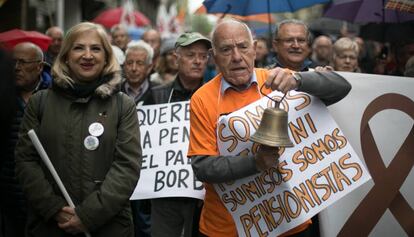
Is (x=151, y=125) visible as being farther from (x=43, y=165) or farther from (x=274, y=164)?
(x=274, y=164)

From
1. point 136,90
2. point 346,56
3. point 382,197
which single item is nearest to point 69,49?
point 136,90

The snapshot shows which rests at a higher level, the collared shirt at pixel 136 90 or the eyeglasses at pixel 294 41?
the eyeglasses at pixel 294 41

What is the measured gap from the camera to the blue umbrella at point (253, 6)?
7.09 meters

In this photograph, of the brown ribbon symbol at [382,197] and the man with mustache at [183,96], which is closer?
the brown ribbon symbol at [382,197]

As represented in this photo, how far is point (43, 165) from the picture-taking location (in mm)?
3891

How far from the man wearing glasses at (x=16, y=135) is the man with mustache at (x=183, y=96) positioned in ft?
3.43

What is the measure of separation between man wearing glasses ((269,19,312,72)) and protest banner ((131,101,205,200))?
914mm

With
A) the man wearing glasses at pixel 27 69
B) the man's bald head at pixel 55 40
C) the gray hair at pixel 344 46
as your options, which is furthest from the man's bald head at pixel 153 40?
the man wearing glasses at pixel 27 69

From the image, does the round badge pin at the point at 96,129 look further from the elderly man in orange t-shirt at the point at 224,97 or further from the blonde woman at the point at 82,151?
the elderly man in orange t-shirt at the point at 224,97

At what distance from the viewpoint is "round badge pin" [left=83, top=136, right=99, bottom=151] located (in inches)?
150

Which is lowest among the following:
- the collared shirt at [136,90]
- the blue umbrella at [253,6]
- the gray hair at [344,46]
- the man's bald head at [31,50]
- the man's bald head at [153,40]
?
the collared shirt at [136,90]

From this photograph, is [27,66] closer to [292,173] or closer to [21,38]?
[21,38]

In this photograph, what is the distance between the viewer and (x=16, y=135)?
4.63 metres

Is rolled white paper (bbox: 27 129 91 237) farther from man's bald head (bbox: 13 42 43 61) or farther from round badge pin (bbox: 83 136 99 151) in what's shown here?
man's bald head (bbox: 13 42 43 61)
